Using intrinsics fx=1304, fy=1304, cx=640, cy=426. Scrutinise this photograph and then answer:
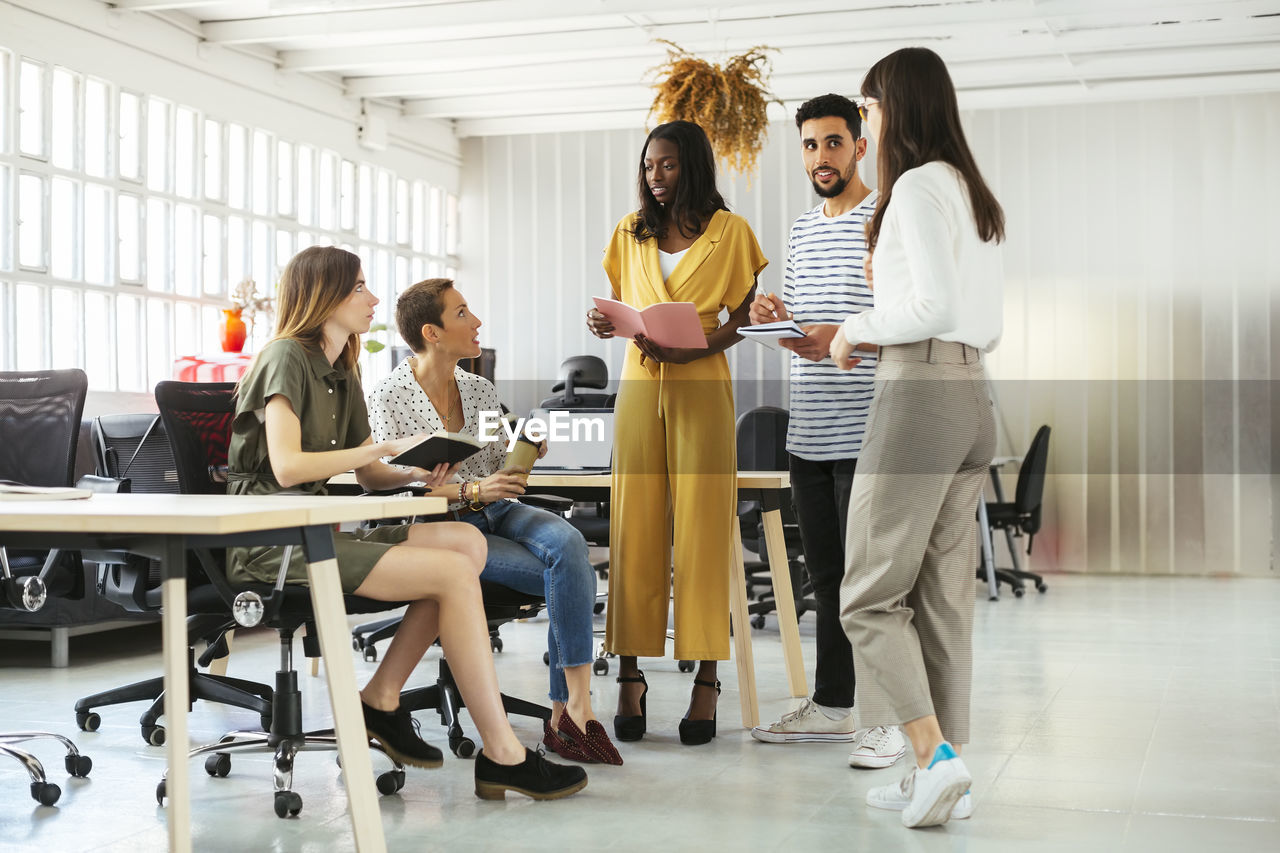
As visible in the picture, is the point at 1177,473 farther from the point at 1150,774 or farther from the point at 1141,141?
the point at 1150,774

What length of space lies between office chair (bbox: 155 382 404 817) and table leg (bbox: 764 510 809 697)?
1145 millimetres

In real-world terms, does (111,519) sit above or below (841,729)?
above

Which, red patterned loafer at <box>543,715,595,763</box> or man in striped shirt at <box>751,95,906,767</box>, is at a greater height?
man in striped shirt at <box>751,95,906,767</box>

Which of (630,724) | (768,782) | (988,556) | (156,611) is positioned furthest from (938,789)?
(988,556)

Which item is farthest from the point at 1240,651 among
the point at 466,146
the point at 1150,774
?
the point at 466,146

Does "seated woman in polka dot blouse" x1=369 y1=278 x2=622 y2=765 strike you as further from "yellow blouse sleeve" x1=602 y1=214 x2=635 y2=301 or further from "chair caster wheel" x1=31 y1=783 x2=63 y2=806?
"chair caster wheel" x1=31 y1=783 x2=63 y2=806

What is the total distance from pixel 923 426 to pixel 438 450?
3.04ft

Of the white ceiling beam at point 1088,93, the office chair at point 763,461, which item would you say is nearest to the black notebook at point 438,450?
the office chair at point 763,461

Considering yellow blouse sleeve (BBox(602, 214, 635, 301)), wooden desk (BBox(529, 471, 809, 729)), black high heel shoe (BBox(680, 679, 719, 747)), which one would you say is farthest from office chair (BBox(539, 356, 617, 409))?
black high heel shoe (BBox(680, 679, 719, 747))

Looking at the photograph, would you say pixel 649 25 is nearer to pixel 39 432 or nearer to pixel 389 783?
pixel 39 432

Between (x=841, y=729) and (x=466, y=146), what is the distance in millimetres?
7358

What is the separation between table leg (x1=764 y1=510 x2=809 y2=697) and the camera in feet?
11.7

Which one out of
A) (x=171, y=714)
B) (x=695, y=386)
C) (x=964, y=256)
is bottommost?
(x=171, y=714)

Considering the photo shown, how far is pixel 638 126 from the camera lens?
927cm
